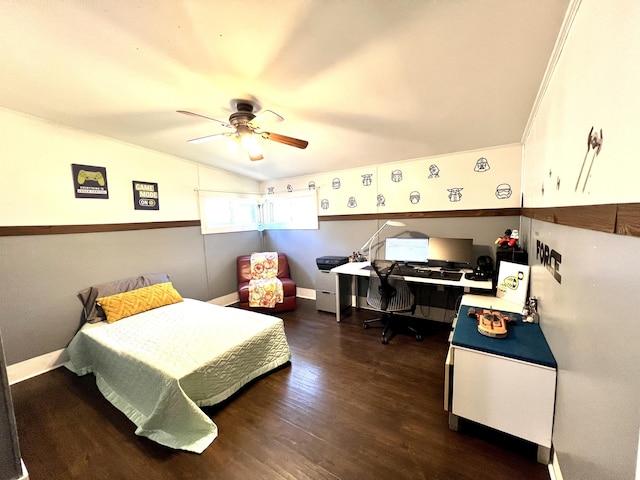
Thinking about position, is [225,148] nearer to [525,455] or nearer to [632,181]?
[632,181]

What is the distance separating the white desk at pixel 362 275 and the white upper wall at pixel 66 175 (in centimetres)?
252

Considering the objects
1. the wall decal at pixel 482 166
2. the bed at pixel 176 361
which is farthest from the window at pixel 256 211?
the wall decal at pixel 482 166

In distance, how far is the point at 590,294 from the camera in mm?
916

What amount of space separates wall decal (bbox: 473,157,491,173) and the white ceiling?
0.35 meters

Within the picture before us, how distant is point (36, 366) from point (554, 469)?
13.8 feet

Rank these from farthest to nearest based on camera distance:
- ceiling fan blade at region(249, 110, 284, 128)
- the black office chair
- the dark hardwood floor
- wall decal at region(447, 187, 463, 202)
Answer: wall decal at region(447, 187, 463, 202)
the black office chair
ceiling fan blade at region(249, 110, 284, 128)
the dark hardwood floor

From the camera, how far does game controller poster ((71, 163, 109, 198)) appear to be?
263 cm

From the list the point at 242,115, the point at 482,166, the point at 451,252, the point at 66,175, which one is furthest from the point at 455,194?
the point at 66,175

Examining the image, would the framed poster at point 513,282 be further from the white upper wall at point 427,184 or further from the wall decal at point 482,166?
the wall decal at point 482,166

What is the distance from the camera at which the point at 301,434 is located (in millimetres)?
1657

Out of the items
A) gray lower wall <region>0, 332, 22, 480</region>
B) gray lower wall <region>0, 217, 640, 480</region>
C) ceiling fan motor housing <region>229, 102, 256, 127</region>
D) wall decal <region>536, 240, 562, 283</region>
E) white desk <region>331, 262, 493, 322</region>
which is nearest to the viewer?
gray lower wall <region>0, 217, 640, 480</region>

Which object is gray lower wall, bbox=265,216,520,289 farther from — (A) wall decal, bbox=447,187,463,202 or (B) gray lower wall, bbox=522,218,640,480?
(B) gray lower wall, bbox=522,218,640,480

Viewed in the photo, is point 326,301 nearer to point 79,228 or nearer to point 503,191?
point 503,191

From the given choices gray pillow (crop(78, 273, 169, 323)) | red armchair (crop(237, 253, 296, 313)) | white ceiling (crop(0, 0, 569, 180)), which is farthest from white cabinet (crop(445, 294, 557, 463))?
gray pillow (crop(78, 273, 169, 323))
